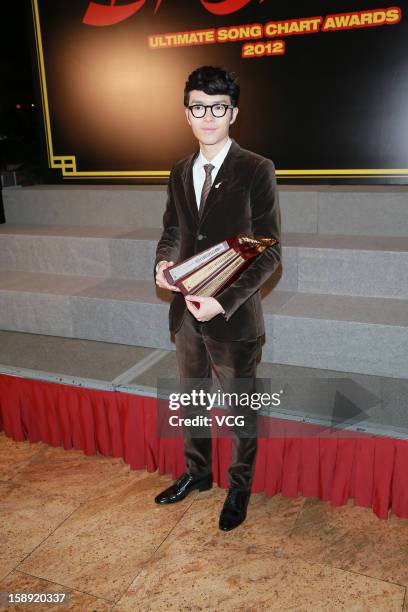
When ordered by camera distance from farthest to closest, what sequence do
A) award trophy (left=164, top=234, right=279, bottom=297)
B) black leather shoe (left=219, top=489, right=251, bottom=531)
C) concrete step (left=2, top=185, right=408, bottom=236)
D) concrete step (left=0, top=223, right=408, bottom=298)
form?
1. concrete step (left=2, top=185, right=408, bottom=236)
2. concrete step (left=0, top=223, right=408, bottom=298)
3. black leather shoe (left=219, top=489, right=251, bottom=531)
4. award trophy (left=164, top=234, right=279, bottom=297)

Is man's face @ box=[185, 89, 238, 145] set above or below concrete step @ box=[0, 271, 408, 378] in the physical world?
above

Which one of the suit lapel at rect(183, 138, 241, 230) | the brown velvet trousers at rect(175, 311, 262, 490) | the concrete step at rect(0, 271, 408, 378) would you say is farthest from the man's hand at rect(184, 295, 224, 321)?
the concrete step at rect(0, 271, 408, 378)

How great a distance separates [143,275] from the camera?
3.68m

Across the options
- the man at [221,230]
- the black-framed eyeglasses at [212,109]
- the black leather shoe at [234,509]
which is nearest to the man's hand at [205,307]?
the man at [221,230]

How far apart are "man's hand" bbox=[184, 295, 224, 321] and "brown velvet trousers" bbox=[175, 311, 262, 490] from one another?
16cm

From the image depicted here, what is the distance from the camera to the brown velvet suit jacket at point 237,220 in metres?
1.85

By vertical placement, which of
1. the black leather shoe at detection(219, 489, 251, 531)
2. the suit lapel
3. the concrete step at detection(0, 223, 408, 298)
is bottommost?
the black leather shoe at detection(219, 489, 251, 531)

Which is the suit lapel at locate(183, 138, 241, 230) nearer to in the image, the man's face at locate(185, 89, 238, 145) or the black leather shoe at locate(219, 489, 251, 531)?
the man's face at locate(185, 89, 238, 145)

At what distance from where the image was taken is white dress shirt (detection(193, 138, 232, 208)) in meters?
1.90

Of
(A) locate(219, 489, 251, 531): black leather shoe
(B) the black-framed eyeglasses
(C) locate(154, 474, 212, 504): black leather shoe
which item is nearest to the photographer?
(B) the black-framed eyeglasses

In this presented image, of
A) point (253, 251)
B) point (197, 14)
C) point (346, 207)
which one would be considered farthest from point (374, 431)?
point (197, 14)

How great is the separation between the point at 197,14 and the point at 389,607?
4.15m

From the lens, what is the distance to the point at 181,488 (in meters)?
2.34

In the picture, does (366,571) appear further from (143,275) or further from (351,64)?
(351,64)
